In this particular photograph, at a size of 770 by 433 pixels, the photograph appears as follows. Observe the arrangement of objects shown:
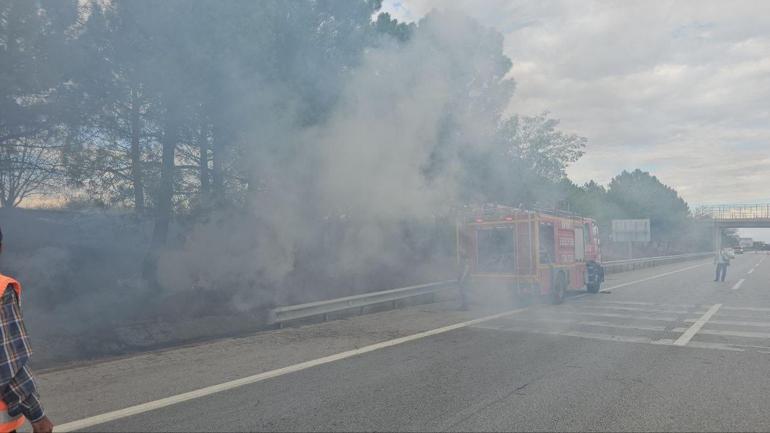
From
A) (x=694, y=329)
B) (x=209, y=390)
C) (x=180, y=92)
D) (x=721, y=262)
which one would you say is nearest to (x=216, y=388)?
(x=209, y=390)

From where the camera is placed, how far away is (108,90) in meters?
9.45

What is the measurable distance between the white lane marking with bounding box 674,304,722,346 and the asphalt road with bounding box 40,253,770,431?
5cm

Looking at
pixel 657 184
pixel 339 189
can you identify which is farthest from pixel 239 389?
pixel 657 184

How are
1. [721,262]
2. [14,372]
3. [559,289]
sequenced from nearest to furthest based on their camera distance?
[14,372] < [559,289] < [721,262]

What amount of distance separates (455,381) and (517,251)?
6.40m

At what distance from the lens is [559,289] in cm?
1174

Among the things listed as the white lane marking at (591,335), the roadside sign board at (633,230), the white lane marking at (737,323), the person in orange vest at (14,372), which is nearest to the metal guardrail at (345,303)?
the white lane marking at (591,335)

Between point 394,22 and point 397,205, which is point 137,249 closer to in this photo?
point 397,205

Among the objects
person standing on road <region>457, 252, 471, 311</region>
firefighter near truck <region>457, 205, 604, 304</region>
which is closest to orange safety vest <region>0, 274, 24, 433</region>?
person standing on road <region>457, 252, 471, 311</region>

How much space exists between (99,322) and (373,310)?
4.90 meters

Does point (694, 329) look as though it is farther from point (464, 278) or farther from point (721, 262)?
point (721, 262)

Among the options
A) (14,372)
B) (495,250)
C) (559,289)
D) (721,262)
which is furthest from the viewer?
(721,262)

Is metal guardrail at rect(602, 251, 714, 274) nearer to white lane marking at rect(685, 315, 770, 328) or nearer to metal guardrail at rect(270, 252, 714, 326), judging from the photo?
metal guardrail at rect(270, 252, 714, 326)

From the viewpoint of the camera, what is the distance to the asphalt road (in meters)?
3.95
